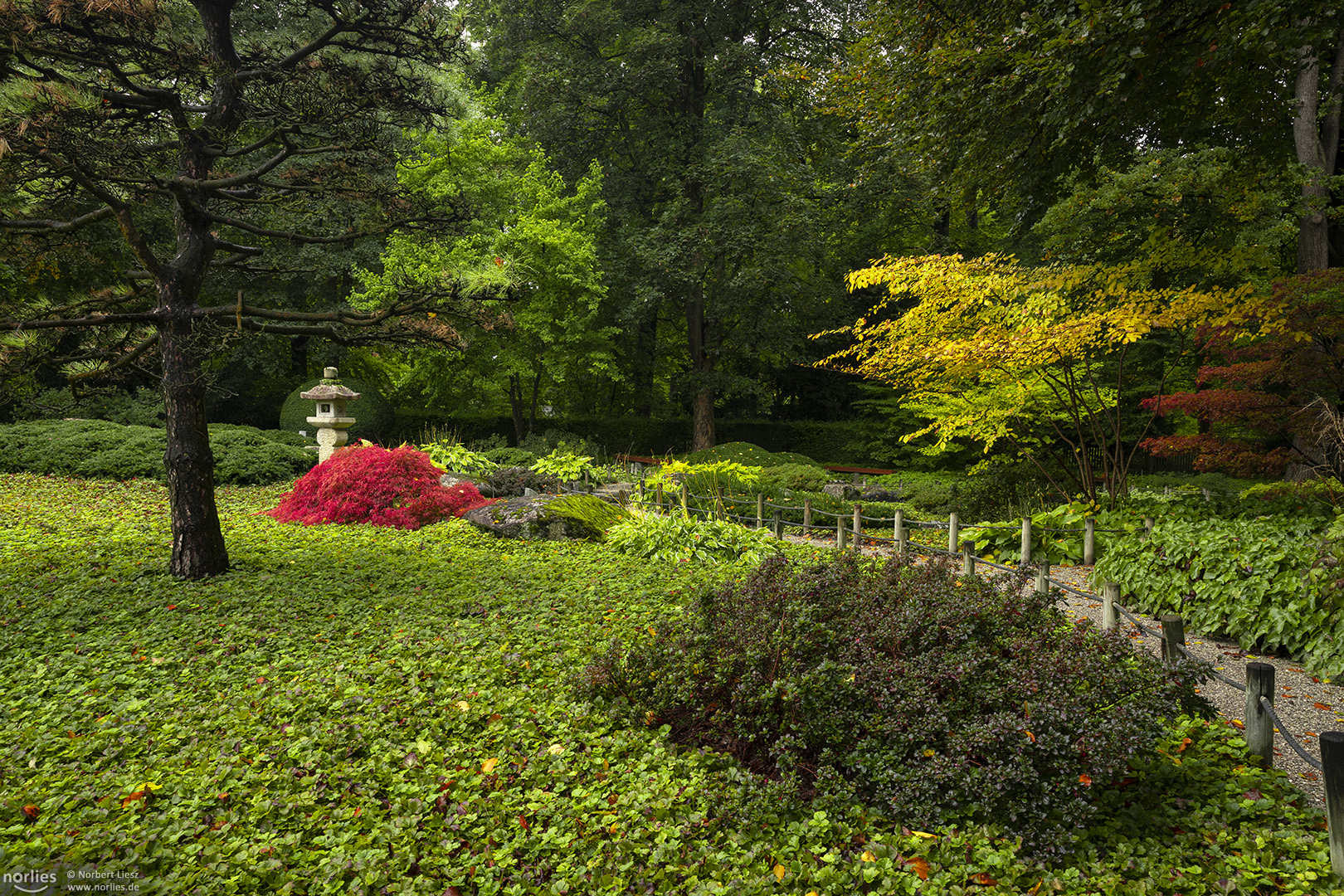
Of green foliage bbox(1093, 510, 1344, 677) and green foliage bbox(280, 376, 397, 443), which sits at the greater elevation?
green foliage bbox(280, 376, 397, 443)

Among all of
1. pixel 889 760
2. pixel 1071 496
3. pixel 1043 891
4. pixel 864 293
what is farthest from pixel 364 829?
pixel 864 293

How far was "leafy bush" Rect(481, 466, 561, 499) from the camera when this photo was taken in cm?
1177

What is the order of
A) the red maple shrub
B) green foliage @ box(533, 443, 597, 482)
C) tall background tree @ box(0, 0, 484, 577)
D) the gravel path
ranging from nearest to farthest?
the gravel path
tall background tree @ box(0, 0, 484, 577)
the red maple shrub
green foliage @ box(533, 443, 597, 482)

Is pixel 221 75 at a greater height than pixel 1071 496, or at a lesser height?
greater

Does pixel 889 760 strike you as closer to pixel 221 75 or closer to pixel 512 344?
pixel 221 75

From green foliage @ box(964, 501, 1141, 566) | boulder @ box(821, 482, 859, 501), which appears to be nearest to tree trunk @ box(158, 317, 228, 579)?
green foliage @ box(964, 501, 1141, 566)

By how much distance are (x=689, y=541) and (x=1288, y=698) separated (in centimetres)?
520

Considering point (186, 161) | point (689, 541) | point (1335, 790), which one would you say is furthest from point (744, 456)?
point (1335, 790)

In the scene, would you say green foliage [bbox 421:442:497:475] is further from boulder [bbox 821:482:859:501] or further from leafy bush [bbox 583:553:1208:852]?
leafy bush [bbox 583:553:1208:852]

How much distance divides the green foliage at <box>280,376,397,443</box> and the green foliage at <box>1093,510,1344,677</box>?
16.4 m

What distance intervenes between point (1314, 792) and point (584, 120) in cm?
1844

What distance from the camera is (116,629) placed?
516 cm

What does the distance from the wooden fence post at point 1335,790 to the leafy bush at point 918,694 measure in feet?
1.88

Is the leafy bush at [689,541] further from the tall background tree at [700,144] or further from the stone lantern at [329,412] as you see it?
the tall background tree at [700,144]
